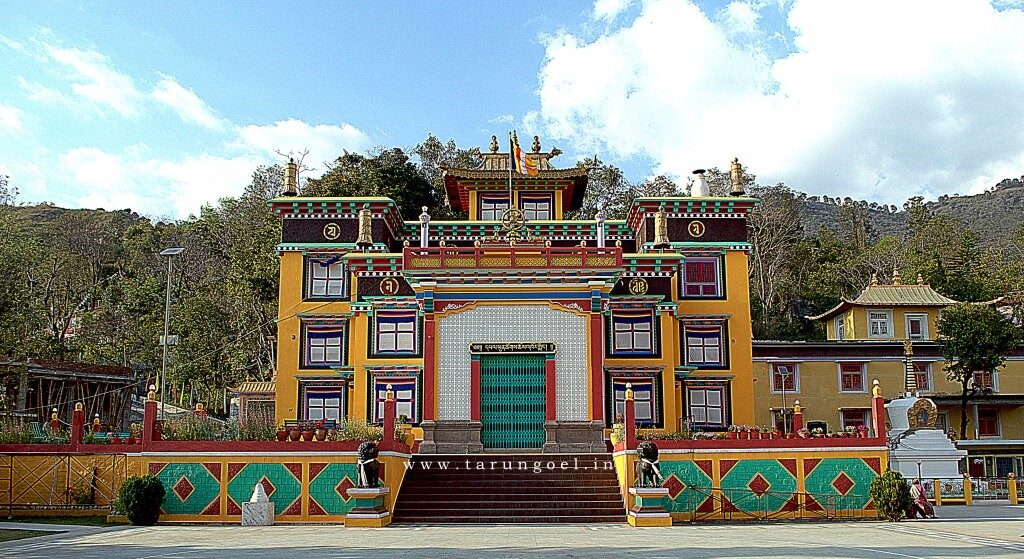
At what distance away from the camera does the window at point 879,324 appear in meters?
46.0

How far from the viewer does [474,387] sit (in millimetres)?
27297

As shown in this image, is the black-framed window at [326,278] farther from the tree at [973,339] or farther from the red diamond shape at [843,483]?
the tree at [973,339]

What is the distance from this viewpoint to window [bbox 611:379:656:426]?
31078 millimetres

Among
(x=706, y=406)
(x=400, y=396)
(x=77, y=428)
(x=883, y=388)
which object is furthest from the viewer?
(x=883, y=388)

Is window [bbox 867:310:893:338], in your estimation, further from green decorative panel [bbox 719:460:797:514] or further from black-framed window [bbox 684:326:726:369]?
green decorative panel [bbox 719:460:797:514]

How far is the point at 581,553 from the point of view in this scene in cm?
1362

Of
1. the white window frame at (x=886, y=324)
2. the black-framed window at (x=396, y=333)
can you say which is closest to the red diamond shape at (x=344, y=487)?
the black-framed window at (x=396, y=333)

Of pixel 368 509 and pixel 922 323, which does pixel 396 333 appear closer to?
pixel 368 509

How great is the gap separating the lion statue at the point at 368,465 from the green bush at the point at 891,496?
11.5m

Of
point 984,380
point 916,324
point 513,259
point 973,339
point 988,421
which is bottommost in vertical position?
point 988,421

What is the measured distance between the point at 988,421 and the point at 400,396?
29.4 meters

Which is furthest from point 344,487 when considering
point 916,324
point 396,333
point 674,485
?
point 916,324

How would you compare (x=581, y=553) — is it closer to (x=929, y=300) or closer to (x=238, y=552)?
(x=238, y=552)

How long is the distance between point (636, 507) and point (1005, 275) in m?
47.2
